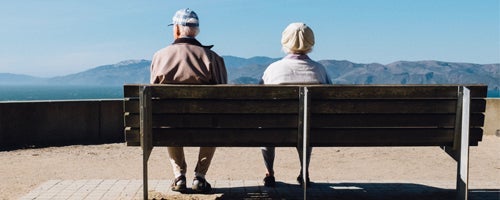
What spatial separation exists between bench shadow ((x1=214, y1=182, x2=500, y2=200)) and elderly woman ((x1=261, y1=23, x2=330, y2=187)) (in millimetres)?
258

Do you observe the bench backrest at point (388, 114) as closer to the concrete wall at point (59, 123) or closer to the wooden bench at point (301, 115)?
the wooden bench at point (301, 115)

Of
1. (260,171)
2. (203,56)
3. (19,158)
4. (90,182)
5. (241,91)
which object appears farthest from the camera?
(19,158)

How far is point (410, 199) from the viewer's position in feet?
16.7

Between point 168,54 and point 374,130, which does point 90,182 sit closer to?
point 168,54

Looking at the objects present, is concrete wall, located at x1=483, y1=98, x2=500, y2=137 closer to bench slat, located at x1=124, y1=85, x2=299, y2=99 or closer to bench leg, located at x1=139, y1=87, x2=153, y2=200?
bench slat, located at x1=124, y1=85, x2=299, y2=99

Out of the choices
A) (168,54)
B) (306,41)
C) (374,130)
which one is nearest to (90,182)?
(168,54)

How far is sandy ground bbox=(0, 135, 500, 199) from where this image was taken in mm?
6836

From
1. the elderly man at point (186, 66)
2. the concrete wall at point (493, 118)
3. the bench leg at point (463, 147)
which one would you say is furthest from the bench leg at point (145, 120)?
the concrete wall at point (493, 118)

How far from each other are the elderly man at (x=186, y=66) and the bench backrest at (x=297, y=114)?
0.69 metres

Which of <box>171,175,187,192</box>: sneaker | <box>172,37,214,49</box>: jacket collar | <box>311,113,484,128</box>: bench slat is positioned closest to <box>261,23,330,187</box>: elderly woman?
<box>172,37,214,49</box>: jacket collar

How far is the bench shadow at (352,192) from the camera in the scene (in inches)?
201

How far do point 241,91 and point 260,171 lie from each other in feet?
10.6

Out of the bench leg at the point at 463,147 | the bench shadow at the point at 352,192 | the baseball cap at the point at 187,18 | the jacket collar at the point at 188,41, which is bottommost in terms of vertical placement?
the bench shadow at the point at 352,192

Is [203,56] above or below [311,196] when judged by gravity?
above
